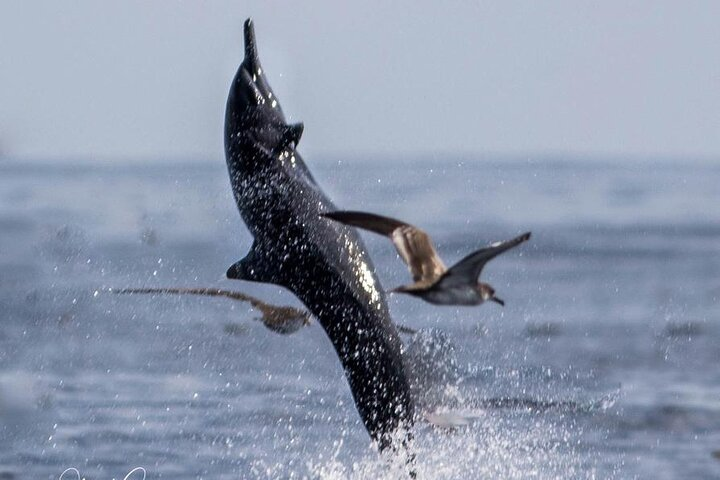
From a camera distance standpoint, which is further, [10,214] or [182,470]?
[10,214]

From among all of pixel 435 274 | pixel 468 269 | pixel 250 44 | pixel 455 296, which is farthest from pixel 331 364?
pixel 468 269

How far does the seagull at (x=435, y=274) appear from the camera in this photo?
10.6 metres

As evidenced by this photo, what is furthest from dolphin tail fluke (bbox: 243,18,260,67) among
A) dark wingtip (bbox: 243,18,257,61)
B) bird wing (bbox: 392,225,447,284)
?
bird wing (bbox: 392,225,447,284)

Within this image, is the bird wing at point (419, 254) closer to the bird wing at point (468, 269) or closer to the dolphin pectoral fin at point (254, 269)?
the bird wing at point (468, 269)

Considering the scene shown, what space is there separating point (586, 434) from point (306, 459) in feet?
8.00

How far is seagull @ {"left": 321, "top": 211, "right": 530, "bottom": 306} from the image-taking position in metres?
10.6

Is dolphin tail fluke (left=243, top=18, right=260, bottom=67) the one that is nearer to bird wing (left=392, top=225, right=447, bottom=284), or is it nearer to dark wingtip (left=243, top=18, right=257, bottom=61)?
dark wingtip (left=243, top=18, right=257, bottom=61)

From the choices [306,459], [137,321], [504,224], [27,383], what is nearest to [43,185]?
[504,224]

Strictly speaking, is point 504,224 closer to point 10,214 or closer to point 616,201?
point 10,214

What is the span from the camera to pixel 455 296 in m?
10.7

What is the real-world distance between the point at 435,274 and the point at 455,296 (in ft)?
0.99

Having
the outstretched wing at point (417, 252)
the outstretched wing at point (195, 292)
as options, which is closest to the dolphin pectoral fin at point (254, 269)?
the outstretched wing at point (195, 292)

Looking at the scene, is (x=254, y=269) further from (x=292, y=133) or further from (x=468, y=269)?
(x=468, y=269)

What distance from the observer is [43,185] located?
6028cm
